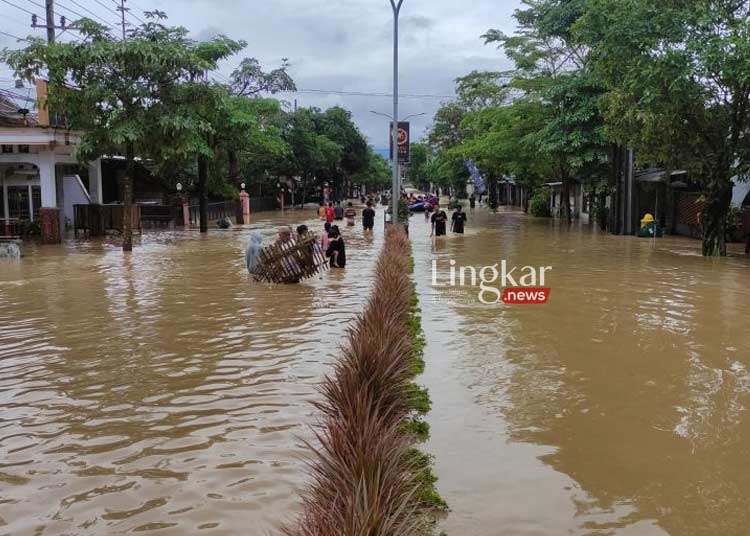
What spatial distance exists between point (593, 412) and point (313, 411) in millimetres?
2599

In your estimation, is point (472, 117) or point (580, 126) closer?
point (580, 126)

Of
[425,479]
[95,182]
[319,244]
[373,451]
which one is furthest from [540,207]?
[373,451]

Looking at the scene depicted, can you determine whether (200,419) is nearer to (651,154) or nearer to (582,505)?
(582,505)

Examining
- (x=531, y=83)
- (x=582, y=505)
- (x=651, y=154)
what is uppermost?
(x=531, y=83)

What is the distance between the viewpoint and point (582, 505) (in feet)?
15.7

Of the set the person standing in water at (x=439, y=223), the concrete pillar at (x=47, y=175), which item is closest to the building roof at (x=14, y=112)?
the concrete pillar at (x=47, y=175)

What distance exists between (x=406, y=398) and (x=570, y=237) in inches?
916

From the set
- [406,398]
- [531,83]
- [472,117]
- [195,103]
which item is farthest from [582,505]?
[472,117]

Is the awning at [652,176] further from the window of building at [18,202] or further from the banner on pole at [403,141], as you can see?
the window of building at [18,202]

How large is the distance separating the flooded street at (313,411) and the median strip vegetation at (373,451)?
0.25 meters

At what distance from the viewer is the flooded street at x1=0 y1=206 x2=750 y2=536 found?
4754 millimetres

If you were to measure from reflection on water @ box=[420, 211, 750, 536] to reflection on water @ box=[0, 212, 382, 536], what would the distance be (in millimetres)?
1397

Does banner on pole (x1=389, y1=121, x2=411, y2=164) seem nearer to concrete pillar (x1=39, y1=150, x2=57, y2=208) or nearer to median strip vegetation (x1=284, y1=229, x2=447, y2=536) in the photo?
concrete pillar (x1=39, y1=150, x2=57, y2=208)

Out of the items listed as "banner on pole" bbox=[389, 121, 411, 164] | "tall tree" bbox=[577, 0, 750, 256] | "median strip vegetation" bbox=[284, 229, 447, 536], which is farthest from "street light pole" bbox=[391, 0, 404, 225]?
"median strip vegetation" bbox=[284, 229, 447, 536]
